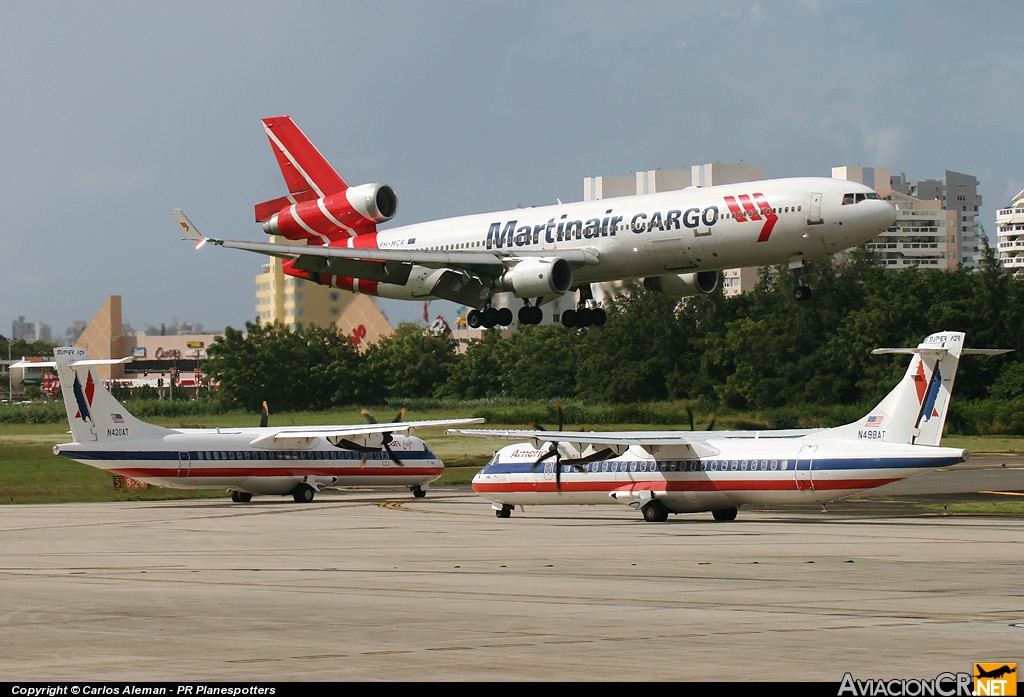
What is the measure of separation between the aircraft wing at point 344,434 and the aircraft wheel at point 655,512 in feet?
47.3

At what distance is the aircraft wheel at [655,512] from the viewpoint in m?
46.3

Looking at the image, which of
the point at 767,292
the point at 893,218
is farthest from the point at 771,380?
the point at 893,218

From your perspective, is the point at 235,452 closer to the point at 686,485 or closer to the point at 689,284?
the point at 689,284

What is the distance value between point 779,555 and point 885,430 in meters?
12.1

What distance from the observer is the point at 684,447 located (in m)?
46.3

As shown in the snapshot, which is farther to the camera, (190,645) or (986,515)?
(986,515)

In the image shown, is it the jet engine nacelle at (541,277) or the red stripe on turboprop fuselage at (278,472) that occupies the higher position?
the jet engine nacelle at (541,277)

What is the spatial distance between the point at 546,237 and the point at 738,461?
12.3m

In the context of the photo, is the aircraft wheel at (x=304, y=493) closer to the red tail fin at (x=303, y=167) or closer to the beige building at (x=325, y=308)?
the red tail fin at (x=303, y=167)

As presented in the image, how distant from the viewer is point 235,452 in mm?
60094

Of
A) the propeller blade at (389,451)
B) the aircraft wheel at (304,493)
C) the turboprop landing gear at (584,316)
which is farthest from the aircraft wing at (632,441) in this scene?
the aircraft wheel at (304,493)

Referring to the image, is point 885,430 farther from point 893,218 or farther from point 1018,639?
point 1018,639

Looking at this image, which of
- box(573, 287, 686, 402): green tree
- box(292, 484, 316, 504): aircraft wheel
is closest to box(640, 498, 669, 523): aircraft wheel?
box(292, 484, 316, 504): aircraft wheel

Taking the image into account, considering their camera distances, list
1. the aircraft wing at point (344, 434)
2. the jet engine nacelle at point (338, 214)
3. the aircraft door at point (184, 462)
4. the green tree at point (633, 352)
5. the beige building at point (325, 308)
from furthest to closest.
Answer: the beige building at point (325, 308), the green tree at point (633, 352), the aircraft wing at point (344, 434), the aircraft door at point (184, 462), the jet engine nacelle at point (338, 214)
